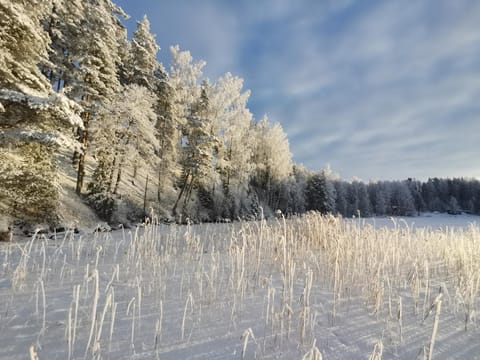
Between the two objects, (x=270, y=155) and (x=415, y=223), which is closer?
(x=415, y=223)

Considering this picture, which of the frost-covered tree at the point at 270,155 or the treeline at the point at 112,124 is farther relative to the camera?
the frost-covered tree at the point at 270,155

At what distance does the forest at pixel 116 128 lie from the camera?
7.07 meters

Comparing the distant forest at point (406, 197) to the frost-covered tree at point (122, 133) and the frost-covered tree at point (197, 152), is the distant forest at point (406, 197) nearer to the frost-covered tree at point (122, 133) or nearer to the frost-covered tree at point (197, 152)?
the frost-covered tree at point (197, 152)

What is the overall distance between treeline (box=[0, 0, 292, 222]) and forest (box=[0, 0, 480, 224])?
5 cm

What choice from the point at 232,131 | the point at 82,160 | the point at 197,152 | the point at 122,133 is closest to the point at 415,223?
the point at 232,131

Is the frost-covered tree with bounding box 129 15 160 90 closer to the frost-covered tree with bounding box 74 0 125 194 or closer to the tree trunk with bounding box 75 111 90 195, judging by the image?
the frost-covered tree with bounding box 74 0 125 194

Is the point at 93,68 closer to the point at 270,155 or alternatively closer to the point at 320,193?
the point at 270,155

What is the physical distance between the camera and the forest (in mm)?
7074

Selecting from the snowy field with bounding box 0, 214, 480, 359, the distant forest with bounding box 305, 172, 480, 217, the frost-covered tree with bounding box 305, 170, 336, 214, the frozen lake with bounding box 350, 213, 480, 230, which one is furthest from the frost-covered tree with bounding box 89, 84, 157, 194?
the distant forest with bounding box 305, 172, 480, 217

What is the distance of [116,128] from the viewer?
14312 mm

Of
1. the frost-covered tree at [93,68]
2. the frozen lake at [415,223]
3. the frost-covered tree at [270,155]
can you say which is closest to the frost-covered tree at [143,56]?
the frost-covered tree at [93,68]

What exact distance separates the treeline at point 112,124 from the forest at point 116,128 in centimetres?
5

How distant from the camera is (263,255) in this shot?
15.5 ft

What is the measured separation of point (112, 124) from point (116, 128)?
0.99 feet
